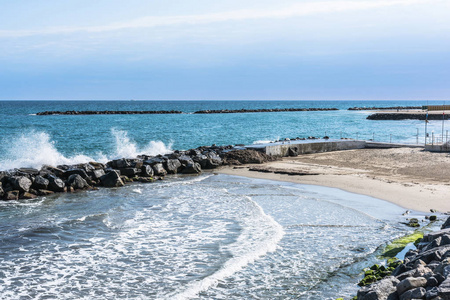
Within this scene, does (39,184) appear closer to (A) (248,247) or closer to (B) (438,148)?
(A) (248,247)

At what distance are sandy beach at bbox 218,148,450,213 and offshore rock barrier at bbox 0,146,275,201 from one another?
4.37ft

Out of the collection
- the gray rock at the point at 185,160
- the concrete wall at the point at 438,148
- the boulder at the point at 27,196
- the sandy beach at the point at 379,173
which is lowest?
the boulder at the point at 27,196

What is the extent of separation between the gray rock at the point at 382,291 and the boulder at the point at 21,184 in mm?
12880

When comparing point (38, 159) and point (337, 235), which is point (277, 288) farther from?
point (38, 159)

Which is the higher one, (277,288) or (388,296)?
(388,296)

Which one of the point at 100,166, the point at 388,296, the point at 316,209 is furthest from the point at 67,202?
the point at 388,296

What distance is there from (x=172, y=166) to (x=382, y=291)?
52.1 feet

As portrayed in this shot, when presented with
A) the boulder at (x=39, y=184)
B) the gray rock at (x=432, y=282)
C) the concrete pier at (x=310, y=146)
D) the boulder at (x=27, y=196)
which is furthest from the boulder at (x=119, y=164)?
the gray rock at (x=432, y=282)

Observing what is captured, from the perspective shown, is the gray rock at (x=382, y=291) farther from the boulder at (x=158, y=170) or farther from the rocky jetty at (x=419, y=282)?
the boulder at (x=158, y=170)

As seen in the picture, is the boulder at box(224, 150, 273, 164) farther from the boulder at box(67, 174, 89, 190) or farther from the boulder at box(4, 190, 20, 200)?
the boulder at box(4, 190, 20, 200)

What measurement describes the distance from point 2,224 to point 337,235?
333 inches

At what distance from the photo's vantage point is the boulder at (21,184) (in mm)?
15102

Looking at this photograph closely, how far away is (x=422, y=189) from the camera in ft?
48.4


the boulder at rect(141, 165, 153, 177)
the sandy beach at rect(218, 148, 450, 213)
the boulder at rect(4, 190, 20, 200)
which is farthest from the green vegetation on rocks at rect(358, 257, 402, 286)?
the boulder at rect(141, 165, 153, 177)
